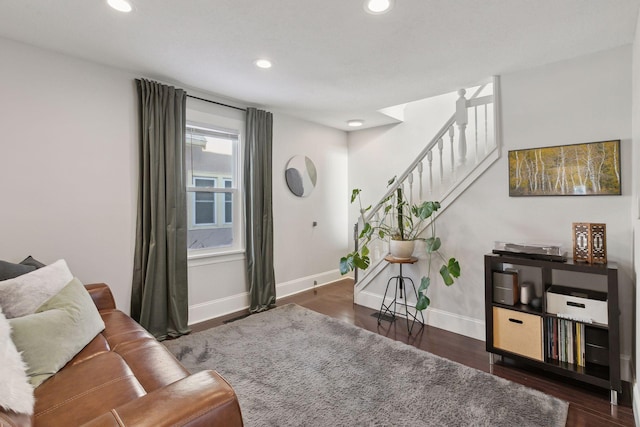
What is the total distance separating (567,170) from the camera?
246 centimetres

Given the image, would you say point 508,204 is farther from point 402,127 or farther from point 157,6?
point 157,6

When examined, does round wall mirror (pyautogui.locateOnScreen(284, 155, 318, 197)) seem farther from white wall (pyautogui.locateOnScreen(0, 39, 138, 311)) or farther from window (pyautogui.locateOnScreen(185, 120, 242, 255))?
white wall (pyautogui.locateOnScreen(0, 39, 138, 311))

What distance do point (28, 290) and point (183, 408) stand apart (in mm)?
1485

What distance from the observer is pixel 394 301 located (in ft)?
11.3

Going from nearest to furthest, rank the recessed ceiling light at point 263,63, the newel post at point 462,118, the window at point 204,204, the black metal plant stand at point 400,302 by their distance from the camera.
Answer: the recessed ceiling light at point 263,63 < the newel post at point 462,118 < the black metal plant stand at point 400,302 < the window at point 204,204

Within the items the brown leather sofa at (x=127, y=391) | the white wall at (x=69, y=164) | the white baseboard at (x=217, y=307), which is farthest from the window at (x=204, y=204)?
the brown leather sofa at (x=127, y=391)

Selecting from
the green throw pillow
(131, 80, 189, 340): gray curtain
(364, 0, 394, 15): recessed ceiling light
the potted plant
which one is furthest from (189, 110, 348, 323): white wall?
(364, 0, 394, 15): recessed ceiling light

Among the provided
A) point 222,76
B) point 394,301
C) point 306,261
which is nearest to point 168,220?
point 222,76

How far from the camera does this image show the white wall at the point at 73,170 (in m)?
2.27

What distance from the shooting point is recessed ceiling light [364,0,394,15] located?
178 cm

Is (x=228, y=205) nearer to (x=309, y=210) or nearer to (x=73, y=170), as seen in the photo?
(x=309, y=210)

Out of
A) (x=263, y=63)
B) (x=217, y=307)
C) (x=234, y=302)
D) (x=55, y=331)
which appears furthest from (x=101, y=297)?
(x=263, y=63)

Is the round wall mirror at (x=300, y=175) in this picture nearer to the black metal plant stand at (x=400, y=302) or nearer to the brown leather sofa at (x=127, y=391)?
the black metal plant stand at (x=400, y=302)

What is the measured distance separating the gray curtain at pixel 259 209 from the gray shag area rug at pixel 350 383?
2.40 ft
